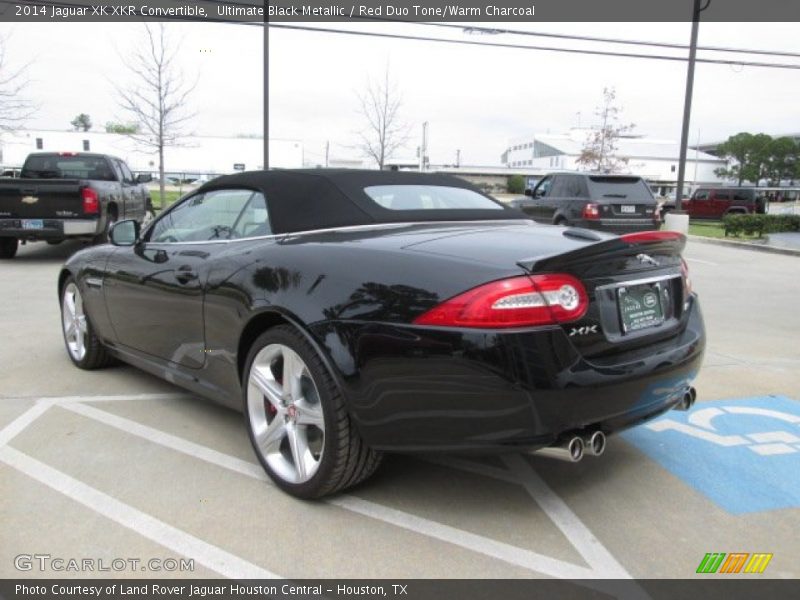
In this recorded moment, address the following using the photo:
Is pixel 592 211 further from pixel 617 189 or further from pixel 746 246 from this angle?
pixel 746 246

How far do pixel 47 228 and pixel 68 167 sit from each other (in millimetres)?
2821

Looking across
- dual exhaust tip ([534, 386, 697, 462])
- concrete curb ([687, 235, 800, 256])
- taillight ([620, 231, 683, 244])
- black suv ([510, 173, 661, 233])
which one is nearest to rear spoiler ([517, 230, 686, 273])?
taillight ([620, 231, 683, 244])

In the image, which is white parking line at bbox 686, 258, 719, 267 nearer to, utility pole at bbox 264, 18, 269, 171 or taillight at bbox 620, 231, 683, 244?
utility pole at bbox 264, 18, 269, 171

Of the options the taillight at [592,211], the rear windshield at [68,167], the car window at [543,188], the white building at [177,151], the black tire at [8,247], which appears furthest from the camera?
the white building at [177,151]

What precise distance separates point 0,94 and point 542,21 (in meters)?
15.4

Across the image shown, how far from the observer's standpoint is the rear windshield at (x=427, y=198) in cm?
367

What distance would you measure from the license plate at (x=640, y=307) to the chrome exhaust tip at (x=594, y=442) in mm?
436

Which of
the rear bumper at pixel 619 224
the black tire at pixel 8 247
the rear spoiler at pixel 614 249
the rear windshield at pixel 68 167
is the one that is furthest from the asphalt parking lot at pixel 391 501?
the rear windshield at pixel 68 167

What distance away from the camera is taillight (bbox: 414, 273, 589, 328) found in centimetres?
244

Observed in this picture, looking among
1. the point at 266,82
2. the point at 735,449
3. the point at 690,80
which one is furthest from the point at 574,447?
the point at 690,80

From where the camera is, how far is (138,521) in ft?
9.25

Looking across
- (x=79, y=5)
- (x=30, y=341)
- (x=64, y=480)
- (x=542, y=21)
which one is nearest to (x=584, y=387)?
(x=64, y=480)

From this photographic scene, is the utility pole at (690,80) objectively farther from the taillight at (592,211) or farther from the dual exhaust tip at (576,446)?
the dual exhaust tip at (576,446)

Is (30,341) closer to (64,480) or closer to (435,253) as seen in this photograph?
(64,480)
